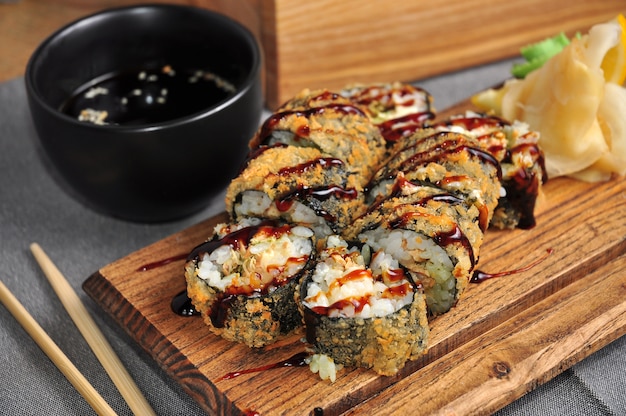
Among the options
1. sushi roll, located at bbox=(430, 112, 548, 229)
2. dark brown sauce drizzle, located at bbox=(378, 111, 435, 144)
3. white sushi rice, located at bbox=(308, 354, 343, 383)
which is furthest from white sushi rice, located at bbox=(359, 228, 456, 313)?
dark brown sauce drizzle, located at bbox=(378, 111, 435, 144)

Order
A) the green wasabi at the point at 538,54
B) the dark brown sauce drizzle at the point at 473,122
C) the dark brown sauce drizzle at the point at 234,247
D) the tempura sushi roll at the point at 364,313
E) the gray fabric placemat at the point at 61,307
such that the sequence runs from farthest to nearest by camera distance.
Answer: the green wasabi at the point at 538,54 < the dark brown sauce drizzle at the point at 473,122 < the gray fabric placemat at the point at 61,307 < the dark brown sauce drizzle at the point at 234,247 < the tempura sushi roll at the point at 364,313

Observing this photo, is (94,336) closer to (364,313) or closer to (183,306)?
(183,306)

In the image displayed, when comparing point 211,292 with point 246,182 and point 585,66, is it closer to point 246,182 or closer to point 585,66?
point 246,182

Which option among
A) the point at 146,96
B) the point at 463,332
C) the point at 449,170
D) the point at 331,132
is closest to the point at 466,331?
the point at 463,332

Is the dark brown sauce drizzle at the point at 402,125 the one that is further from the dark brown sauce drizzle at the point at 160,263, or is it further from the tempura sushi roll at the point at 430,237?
the dark brown sauce drizzle at the point at 160,263

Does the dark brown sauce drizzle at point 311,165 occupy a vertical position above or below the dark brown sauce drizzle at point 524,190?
above

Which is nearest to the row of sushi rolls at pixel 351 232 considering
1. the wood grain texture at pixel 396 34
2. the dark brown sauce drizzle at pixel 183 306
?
the dark brown sauce drizzle at pixel 183 306

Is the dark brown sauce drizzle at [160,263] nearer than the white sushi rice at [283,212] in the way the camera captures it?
No

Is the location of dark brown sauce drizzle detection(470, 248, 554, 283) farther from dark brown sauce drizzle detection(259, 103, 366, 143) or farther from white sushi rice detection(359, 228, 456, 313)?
dark brown sauce drizzle detection(259, 103, 366, 143)
